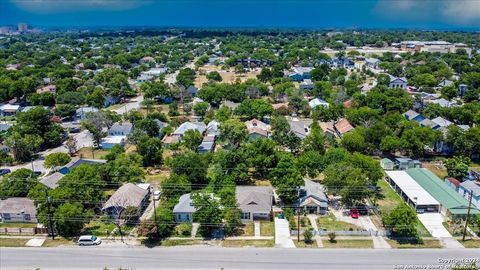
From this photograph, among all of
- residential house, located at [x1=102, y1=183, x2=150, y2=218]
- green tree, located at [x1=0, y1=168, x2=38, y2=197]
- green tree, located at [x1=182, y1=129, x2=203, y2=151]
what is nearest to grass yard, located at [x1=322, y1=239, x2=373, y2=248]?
residential house, located at [x1=102, y1=183, x2=150, y2=218]

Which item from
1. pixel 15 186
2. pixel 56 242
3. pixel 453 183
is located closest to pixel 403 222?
pixel 453 183

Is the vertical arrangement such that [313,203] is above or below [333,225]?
above

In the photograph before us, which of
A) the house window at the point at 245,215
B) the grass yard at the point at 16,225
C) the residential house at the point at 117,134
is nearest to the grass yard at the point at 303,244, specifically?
the house window at the point at 245,215

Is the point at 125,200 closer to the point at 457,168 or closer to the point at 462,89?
the point at 457,168

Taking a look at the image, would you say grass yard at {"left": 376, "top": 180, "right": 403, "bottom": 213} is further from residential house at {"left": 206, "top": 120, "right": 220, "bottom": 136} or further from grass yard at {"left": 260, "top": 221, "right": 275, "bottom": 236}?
residential house at {"left": 206, "top": 120, "right": 220, "bottom": 136}

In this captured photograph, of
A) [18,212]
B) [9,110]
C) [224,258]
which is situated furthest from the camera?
[9,110]

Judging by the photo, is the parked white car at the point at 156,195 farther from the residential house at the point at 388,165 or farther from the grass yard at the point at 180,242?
the residential house at the point at 388,165
